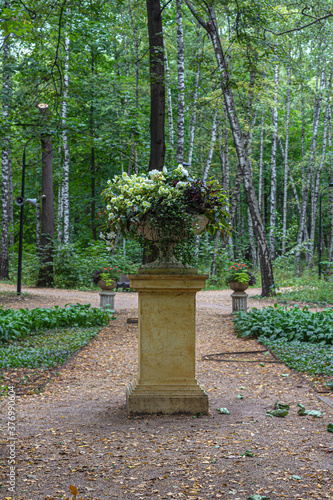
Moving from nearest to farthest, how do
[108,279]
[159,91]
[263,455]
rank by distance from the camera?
[263,455] < [159,91] < [108,279]

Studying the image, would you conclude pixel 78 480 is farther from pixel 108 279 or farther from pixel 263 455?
pixel 108 279

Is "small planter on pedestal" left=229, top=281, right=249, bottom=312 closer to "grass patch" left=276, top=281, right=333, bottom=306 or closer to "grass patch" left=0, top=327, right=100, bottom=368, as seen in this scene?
"grass patch" left=276, top=281, right=333, bottom=306

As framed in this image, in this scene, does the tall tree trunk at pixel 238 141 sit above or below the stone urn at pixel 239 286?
above

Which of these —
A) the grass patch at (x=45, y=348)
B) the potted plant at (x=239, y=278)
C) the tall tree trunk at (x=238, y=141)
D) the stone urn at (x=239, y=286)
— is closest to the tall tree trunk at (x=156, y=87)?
the tall tree trunk at (x=238, y=141)

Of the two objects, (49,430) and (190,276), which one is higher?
(190,276)

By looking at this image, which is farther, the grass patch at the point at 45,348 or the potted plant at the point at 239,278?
the potted plant at the point at 239,278

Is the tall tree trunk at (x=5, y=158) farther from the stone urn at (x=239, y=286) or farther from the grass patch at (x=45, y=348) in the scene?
the stone urn at (x=239, y=286)

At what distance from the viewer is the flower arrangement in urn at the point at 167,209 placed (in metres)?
3.95

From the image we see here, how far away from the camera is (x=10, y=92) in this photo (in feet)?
41.2

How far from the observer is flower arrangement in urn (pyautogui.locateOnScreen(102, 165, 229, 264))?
3.95 m

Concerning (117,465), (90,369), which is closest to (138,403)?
(117,465)

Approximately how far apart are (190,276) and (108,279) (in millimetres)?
7204

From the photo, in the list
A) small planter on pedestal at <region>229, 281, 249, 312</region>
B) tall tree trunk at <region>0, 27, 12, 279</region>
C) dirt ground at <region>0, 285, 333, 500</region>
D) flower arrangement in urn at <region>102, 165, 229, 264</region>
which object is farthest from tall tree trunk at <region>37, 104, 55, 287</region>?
flower arrangement in urn at <region>102, 165, 229, 264</region>

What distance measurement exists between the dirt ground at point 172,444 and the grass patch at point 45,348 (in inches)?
20.9
